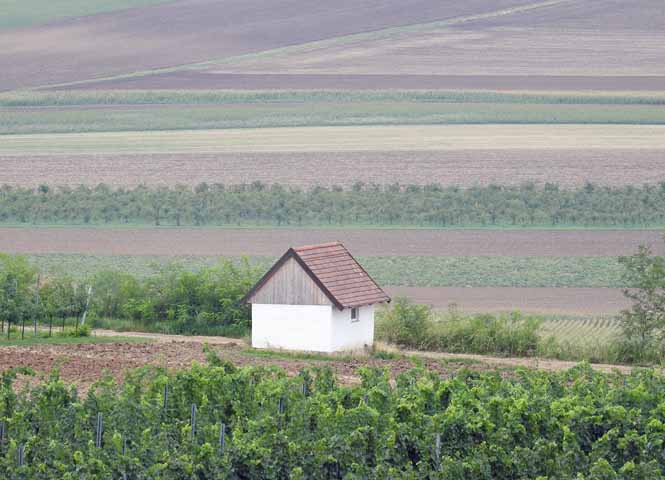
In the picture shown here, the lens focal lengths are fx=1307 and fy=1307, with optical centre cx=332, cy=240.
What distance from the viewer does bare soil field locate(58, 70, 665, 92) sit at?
94.4 metres

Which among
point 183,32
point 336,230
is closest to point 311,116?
point 183,32

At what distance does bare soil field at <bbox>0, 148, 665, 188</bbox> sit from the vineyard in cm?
4887

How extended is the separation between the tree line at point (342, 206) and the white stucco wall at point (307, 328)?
81.7 feet

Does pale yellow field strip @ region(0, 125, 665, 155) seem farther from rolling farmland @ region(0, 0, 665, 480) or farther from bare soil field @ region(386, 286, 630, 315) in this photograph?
bare soil field @ region(386, 286, 630, 315)

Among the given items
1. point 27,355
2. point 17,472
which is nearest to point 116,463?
point 17,472

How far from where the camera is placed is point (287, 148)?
268ft

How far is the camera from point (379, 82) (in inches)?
3834

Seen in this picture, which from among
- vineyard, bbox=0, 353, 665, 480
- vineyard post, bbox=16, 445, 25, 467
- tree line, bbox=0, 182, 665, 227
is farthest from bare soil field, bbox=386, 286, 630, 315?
vineyard post, bbox=16, 445, 25, 467

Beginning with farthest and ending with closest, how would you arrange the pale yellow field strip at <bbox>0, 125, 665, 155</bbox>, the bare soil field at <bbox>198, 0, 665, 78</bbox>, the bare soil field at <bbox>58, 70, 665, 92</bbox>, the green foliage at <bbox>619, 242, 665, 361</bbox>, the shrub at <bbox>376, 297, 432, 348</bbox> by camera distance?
the bare soil field at <bbox>198, 0, 665, 78</bbox>
the bare soil field at <bbox>58, 70, 665, 92</bbox>
the pale yellow field strip at <bbox>0, 125, 665, 155</bbox>
the shrub at <bbox>376, 297, 432, 348</bbox>
the green foliage at <bbox>619, 242, 665, 361</bbox>

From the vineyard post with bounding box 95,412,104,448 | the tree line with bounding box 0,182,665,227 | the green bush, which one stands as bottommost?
the vineyard post with bounding box 95,412,104,448

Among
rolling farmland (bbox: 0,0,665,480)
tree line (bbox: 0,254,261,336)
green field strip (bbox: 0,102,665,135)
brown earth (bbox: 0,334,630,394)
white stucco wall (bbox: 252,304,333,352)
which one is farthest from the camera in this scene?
green field strip (bbox: 0,102,665,135)

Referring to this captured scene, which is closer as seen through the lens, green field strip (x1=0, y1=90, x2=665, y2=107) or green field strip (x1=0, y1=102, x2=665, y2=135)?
green field strip (x1=0, y1=102, x2=665, y2=135)

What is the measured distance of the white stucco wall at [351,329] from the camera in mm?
38094

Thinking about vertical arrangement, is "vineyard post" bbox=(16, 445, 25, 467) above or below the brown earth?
below
